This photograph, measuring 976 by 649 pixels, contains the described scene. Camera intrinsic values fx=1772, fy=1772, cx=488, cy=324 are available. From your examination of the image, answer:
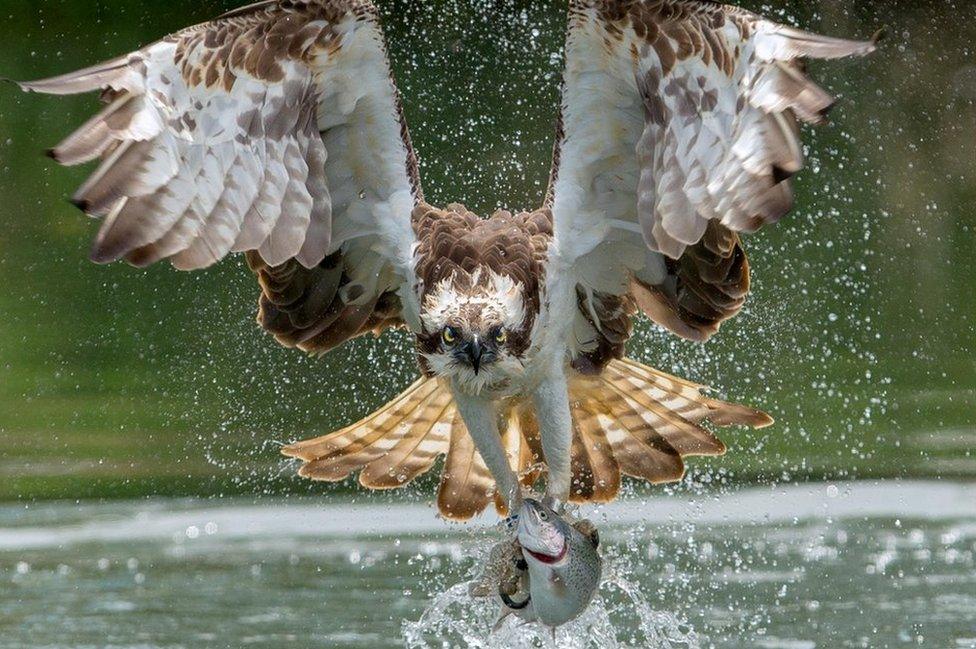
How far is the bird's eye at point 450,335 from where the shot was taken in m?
6.22

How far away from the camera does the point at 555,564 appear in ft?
20.6

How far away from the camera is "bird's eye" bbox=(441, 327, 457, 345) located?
20.4 ft

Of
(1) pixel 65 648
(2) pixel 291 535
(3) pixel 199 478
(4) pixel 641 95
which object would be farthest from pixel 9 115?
(4) pixel 641 95

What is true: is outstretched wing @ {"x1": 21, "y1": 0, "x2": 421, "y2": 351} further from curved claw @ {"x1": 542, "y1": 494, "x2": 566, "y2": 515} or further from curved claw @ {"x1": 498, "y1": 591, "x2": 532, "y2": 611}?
curved claw @ {"x1": 498, "y1": 591, "x2": 532, "y2": 611}

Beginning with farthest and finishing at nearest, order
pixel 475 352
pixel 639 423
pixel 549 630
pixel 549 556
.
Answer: pixel 639 423 < pixel 549 630 < pixel 549 556 < pixel 475 352

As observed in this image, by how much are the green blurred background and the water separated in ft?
2.00

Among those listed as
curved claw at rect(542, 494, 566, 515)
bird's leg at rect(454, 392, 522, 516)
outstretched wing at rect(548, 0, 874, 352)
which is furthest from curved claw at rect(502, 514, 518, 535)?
outstretched wing at rect(548, 0, 874, 352)

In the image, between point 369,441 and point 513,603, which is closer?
point 513,603

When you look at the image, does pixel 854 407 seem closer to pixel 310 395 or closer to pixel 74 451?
pixel 310 395

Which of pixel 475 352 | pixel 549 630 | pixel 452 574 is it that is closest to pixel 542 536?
pixel 475 352

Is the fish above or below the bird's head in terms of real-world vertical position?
below

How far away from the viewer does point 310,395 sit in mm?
11227

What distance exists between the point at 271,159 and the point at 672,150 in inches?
53.8

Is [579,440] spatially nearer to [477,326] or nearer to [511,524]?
[511,524]
